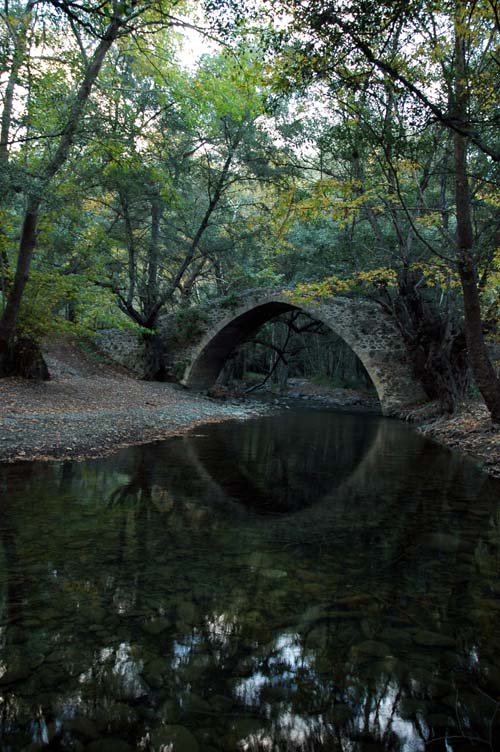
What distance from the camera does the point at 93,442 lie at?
272 inches

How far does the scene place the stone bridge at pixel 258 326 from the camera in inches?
625

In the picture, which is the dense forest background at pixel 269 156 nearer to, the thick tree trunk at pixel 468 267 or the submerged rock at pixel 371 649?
the thick tree trunk at pixel 468 267

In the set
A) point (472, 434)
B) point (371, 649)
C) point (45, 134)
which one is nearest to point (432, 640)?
point (371, 649)

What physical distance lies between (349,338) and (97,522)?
45.7 ft

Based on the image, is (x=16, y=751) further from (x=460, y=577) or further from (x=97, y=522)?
(x=460, y=577)

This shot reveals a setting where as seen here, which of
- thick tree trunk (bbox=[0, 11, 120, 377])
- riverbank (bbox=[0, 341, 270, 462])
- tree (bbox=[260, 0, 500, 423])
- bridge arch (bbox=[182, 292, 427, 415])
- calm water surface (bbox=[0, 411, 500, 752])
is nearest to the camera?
calm water surface (bbox=[0, 411, 500, 752])

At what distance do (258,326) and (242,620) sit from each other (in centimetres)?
1828

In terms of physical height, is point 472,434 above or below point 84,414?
above

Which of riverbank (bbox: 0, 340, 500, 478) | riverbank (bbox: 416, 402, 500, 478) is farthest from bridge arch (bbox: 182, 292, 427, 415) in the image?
riverbank (bbox: 416, 402, 500, 478)

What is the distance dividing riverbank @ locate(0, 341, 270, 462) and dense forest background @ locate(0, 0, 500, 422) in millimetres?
1412

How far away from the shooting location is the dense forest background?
5496 millimetres

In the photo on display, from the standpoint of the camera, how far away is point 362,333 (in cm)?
1647

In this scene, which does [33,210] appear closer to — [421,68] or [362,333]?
[421,68]

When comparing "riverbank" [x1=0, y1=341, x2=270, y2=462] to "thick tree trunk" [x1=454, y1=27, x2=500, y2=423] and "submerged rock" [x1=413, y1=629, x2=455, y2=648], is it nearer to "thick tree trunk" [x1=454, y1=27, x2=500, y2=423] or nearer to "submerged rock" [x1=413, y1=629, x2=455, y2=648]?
"submerged rock" [x1=413, y1=629, x2=455, y2=648]
